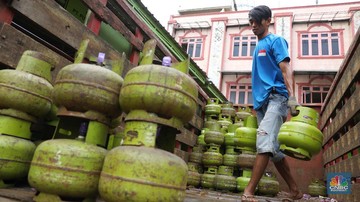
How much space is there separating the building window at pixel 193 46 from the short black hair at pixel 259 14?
18.1 m

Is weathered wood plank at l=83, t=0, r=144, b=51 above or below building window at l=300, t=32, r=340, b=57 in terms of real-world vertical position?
below

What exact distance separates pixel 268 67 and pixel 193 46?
18.8m

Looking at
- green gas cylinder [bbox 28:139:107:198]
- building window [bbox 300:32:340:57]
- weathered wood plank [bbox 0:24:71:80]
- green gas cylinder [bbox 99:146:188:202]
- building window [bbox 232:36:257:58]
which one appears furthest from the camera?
building window [bbox 232:36:257:58]

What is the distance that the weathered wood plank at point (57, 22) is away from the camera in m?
2.34

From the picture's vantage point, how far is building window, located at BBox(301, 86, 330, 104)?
17.4 m

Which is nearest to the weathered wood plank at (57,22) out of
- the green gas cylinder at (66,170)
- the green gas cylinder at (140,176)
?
the green gas cylinder at (66,170)

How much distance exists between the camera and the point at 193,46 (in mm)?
21391

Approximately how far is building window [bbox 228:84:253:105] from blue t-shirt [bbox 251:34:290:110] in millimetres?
16045

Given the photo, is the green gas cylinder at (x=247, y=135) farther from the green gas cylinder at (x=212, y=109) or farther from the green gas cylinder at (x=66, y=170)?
the green gas cylinder at (x=66, y=170)

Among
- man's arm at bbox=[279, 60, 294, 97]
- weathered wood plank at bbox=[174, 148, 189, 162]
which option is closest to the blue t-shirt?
man's arm at bbox=[279, 60, 294, 97]

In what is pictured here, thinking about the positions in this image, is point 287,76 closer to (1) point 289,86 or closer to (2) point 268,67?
(1) point 289,86

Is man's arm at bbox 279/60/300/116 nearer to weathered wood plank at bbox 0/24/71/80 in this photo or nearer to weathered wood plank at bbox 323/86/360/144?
weathered wood plank at bbox 323/86/360/144

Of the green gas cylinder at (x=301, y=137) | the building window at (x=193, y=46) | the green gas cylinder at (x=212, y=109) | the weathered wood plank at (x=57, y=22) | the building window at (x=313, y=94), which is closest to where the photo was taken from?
the weathered wood plank at (x=57, y=22)

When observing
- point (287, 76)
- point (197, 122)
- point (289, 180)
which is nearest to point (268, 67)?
point (287, 76)
